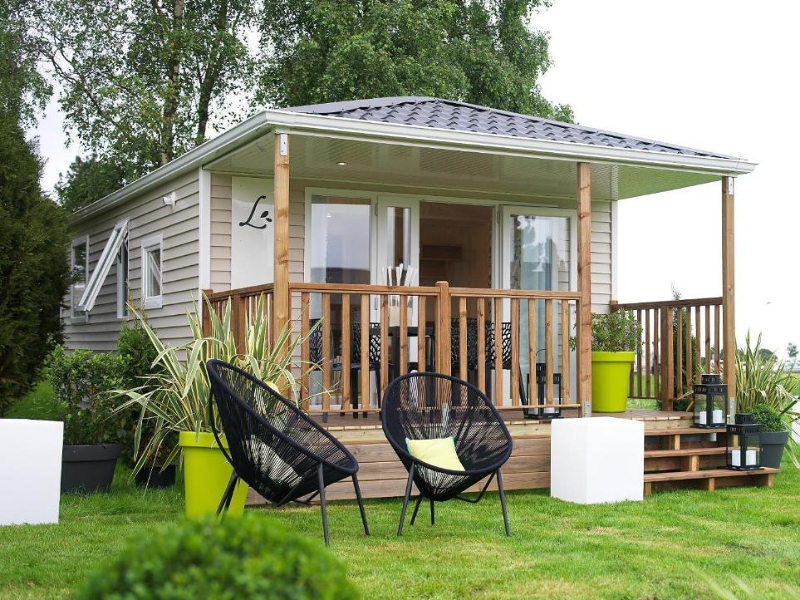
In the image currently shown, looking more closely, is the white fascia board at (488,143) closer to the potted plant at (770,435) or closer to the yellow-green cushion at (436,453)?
the potted plant at (770,435)

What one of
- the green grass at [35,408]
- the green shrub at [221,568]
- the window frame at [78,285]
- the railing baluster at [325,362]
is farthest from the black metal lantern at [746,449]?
the window frame at [78,285]

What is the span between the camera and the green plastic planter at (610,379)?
782cm

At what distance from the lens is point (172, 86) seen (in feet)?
49.2

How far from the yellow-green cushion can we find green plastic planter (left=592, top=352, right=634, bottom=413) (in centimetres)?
283

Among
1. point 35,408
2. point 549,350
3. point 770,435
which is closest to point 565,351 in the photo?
point 549,350

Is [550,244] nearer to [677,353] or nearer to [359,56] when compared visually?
[677,353]

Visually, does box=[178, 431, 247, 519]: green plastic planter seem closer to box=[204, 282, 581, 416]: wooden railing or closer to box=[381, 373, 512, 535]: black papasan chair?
box=[204, 282, 581, 416]: wooden railing

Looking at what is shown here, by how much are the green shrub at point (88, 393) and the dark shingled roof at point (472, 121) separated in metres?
2.40

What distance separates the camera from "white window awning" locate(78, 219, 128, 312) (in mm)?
9070

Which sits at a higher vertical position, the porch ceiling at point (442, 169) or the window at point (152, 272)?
the porch ceiling at point (442, 169)

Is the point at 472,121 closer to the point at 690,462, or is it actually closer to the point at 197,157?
the point at 197,157

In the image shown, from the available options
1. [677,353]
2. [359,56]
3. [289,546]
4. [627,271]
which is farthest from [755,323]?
[359,56]

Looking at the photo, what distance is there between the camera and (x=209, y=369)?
4.54m

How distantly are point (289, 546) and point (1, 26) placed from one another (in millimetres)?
15051
